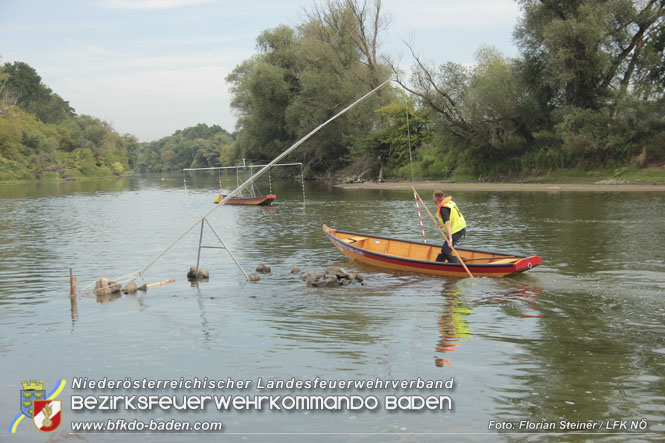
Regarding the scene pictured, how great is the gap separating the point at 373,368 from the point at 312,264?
911 cm

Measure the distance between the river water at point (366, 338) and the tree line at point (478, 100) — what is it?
1076 centimetres

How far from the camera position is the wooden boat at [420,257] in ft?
44.5

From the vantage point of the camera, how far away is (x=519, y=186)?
4266cm

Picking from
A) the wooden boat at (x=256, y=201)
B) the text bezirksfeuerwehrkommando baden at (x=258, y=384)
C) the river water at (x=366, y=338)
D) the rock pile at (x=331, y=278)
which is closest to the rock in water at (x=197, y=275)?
the river water at (x=366, y=338)

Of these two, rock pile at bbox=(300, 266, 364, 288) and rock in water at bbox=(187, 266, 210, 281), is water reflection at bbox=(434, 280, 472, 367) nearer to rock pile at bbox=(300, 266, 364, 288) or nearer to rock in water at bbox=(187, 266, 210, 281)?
rock pile at bbox=(300, 266, 364, 288)

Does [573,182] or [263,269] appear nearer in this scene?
[263,269]

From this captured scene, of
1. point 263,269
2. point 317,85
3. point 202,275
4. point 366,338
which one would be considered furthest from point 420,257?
point 317,85

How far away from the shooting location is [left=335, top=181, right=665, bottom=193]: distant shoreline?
36247 millimetres

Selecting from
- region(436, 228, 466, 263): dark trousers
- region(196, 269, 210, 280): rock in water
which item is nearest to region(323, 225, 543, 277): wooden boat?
region(436, 228, 466, 263): dark trousers

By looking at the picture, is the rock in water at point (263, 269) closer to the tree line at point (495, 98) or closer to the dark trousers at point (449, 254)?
the dark trousers at point (449, 254)

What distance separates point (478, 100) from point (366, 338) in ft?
123

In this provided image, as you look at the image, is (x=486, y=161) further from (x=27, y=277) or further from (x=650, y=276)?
(x=27, y=277)

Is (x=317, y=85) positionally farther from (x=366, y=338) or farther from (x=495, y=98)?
(x=366, y=338)

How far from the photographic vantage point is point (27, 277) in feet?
51.7
